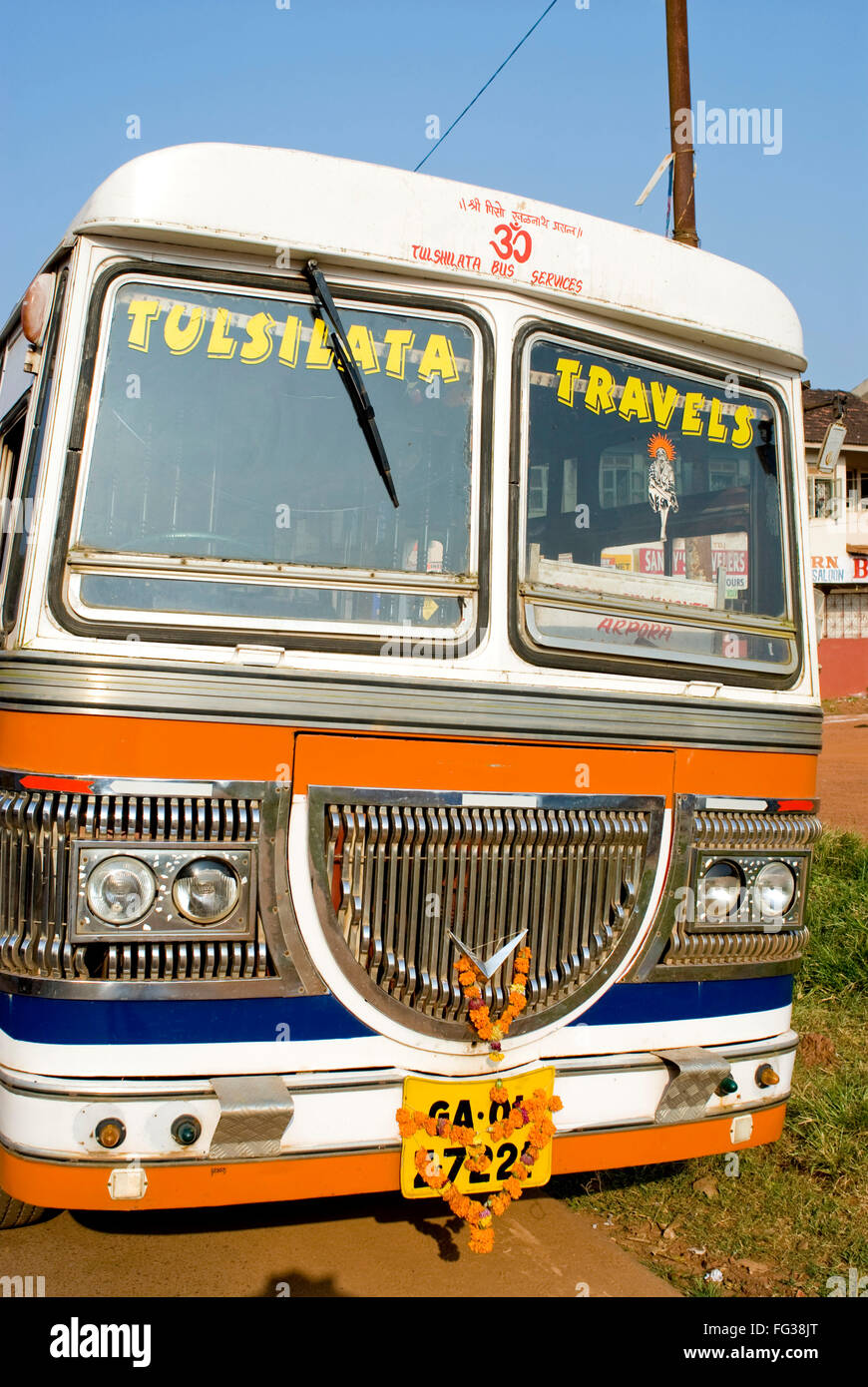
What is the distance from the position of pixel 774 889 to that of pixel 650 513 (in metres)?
1.17

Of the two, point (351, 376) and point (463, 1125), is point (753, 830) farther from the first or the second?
point (351, 376)

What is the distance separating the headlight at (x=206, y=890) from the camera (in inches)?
107

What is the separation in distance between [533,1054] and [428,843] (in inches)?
26.1

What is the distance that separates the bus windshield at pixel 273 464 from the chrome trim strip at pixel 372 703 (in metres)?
0.19

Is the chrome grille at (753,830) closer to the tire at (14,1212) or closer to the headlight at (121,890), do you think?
the headlight at (121,890)

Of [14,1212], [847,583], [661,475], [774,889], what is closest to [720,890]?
[774,889]

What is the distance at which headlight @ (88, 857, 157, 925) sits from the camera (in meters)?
2.65

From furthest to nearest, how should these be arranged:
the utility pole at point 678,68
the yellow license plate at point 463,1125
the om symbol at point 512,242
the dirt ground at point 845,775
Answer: the dirt ground at point 845,775
the utility pole at point 678,68
the om symbol at point 512,242
the yellow license plate at point 463,1125

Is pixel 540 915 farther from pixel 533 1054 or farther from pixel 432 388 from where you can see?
pixel 432 388

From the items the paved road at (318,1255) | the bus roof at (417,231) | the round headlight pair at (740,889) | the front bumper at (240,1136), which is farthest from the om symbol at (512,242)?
the paved road at (318,1255)

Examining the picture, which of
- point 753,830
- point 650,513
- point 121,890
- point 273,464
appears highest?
point 650,513

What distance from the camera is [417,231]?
10.1ft

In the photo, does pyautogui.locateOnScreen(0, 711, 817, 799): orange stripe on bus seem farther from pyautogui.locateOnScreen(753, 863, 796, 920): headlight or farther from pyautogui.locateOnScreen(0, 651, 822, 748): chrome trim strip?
pyautogui.locateOnScreen(753, 863, 796, 920): headlight

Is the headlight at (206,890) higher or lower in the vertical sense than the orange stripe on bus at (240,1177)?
higher
